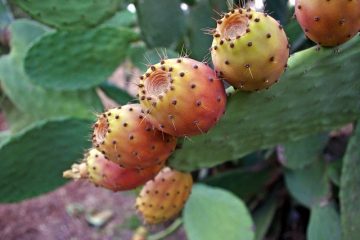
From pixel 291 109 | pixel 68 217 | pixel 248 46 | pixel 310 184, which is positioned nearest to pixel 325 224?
pixel 310 184

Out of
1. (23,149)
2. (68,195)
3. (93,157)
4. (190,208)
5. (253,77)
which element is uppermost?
(253,77)

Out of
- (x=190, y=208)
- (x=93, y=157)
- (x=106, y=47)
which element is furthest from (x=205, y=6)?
(x=93, y=157)

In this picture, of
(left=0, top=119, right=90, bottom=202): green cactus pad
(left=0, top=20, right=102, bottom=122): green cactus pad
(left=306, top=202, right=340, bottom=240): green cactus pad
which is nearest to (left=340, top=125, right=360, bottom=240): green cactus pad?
(left=306, top=202, right=340, bottom=240): green cactus pad

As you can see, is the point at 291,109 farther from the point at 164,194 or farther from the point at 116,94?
the point at 116,94

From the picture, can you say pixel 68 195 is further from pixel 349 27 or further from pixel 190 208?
pixel 349 27

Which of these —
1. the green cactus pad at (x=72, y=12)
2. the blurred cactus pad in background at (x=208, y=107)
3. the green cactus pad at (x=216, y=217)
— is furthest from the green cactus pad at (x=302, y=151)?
the green cactus pad at (x=72, y=12)
